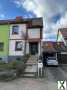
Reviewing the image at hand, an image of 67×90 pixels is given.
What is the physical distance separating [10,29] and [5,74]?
71.7 ft

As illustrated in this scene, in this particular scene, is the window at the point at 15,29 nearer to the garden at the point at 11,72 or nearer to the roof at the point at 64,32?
the roof at the point at 64,32

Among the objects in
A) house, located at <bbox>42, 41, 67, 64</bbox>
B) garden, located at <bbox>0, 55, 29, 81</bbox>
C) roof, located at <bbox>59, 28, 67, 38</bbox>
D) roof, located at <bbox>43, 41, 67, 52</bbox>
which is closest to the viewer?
garden, located at <bbox>0, 55, 29, 81</bbox>

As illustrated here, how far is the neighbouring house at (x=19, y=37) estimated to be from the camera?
38475 millimetres

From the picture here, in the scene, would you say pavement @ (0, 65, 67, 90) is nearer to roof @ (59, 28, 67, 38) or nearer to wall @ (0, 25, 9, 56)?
wall @ (0, 25, 9, 56)

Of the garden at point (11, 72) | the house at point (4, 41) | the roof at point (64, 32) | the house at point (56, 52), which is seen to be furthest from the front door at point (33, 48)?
the garden at point (11, 72)

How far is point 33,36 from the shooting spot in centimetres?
3834

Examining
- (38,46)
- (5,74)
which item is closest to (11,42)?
(38,46)

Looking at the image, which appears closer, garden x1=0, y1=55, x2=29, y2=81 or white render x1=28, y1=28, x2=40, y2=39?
garden x1=0, y1=55, x2=29, y2=81

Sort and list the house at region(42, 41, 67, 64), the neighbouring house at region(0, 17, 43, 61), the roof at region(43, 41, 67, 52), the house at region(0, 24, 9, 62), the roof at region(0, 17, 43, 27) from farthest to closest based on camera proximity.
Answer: the roof at region(43, 41, 67, 52) < the house at region(42, 41, 67, 64) < the house at region(0, 24, 9, 62) < the roof at region(0, 17, 43, 27) < the neighbouring house at region(0, 17, 43, 61)

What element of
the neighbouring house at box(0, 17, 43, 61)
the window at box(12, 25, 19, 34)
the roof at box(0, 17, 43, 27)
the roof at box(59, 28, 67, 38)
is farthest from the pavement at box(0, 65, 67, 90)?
the roof at box(59, 28, 67, 38)

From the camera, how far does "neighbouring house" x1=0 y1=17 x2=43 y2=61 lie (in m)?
38.5

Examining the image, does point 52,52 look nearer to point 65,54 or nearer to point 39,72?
point 65,54

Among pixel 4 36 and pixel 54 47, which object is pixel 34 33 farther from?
pixel 54 47

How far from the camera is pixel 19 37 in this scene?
3900 centimetres
